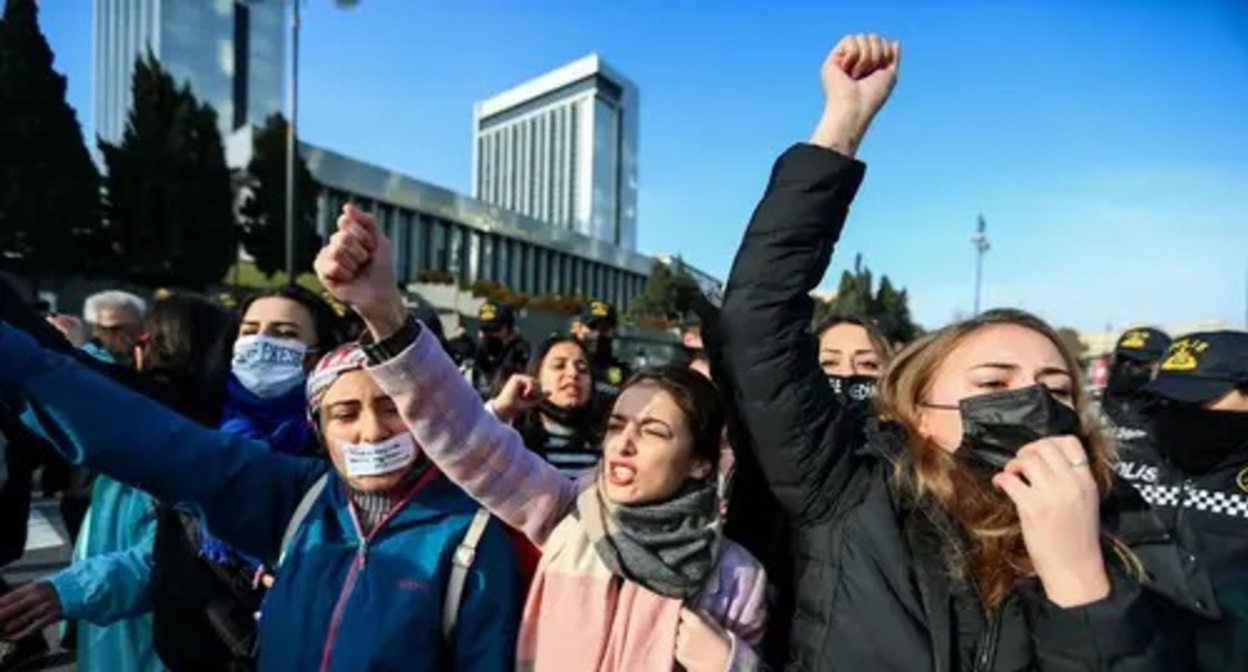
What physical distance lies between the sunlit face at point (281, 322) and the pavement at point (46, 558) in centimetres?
287

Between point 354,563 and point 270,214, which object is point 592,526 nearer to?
point 354,563

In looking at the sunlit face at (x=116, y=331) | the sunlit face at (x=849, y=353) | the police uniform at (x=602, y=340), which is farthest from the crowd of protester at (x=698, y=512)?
the police uniform at (x=602, y=340)

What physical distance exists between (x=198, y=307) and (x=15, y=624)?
1.15 m

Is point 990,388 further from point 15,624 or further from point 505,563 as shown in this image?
point 15,624

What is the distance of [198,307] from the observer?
305 centimetres

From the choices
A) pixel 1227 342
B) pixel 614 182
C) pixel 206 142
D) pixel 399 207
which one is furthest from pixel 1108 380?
pixel 614 182

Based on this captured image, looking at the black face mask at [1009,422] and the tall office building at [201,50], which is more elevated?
the tall office building at [201,50]

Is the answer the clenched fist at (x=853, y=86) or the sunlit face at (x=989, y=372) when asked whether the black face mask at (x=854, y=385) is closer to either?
the sunlit face at (x=989, y=372)

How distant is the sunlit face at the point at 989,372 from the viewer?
1.72 metres

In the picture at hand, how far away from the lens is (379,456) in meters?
1.96

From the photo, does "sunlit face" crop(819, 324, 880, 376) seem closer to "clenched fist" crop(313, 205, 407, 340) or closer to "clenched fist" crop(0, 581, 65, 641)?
"clenched fist" crop(313, 205, 407, 340)

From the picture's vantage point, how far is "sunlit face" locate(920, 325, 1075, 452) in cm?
172

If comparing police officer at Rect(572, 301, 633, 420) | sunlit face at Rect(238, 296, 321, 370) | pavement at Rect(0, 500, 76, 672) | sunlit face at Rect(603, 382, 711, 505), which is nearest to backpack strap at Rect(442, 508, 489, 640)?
sunlit face at Rect(603, 382, 711, 505)

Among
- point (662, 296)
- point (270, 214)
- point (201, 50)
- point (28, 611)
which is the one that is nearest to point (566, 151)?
point (201, 50)
